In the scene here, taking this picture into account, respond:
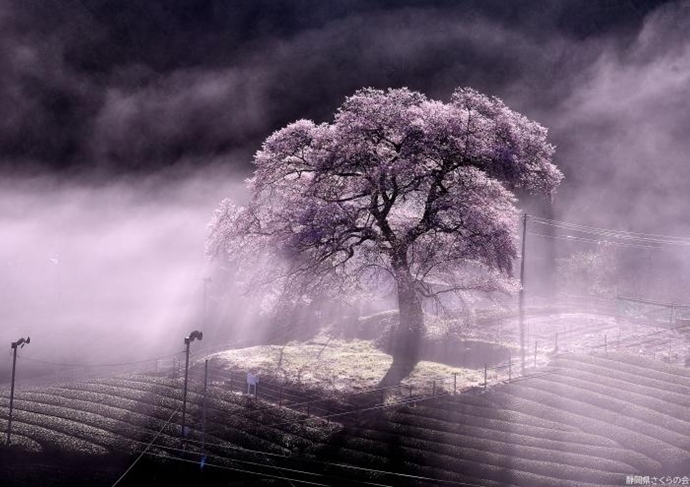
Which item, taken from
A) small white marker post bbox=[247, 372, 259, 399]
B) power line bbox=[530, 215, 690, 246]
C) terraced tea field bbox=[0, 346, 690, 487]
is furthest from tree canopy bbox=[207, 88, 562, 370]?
power line bbox=[530, 215, 690, 246]

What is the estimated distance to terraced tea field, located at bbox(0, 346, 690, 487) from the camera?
26000 millimetres

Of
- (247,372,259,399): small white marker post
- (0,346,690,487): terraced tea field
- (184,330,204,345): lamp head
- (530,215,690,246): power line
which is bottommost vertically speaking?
(0,346,690,487): terraced tea field

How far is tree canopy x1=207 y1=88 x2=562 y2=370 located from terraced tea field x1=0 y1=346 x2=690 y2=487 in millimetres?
6890

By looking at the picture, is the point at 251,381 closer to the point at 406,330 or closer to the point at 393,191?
the point at 406,330

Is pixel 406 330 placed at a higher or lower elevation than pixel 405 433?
higher

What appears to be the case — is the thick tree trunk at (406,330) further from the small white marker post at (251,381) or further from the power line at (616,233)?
the power line at (616,233)

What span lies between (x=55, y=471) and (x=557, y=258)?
2703 inches

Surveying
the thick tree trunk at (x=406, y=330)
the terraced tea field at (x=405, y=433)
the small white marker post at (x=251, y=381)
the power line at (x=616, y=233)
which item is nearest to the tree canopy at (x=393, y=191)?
the thick tree trunk at (x=406, y=330)

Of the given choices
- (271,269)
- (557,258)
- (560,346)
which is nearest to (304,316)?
(271,269)

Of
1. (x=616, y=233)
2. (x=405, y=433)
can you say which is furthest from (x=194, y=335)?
(x=616, y=233)

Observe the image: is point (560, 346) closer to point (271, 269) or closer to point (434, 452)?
point (434, 452)

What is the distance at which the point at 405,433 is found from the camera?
2875cm

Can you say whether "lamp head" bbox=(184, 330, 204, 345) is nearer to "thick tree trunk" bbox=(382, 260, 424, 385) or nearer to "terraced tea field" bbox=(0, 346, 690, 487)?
"terraced tea field" bbox=(0, 346, 690, 487)

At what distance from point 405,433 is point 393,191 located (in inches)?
514
